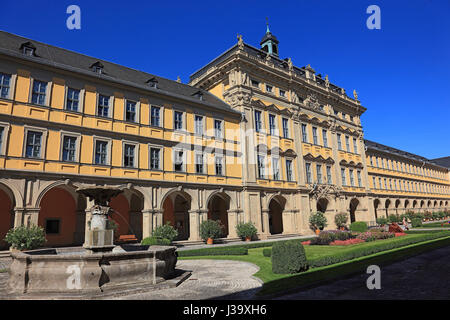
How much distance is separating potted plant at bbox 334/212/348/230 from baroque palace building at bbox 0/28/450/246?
0.84 meters

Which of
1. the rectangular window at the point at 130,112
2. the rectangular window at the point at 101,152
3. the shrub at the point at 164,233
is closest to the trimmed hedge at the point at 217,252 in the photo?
the shrub at the point at 164,233

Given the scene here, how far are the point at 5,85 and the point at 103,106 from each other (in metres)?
5.66

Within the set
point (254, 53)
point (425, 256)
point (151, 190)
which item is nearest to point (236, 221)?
point (151, 190)

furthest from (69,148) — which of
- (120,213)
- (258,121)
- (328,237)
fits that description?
(328,237)

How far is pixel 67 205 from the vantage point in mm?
21984

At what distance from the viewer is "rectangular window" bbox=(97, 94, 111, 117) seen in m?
20.9

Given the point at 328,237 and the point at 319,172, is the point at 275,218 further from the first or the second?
the point at 328,237

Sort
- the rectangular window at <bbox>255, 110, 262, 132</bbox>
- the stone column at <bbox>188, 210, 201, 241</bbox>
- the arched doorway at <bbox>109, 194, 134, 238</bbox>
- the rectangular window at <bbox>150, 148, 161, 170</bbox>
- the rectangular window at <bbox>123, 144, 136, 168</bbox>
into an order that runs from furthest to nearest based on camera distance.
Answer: the rectangular window at <bbox>255, 110, 262, 132</bbox>, the arched doorway at <bbox>109, 194, 134, 238</bbox>, the stone column at <bbox>188, 210, 201, 241</bbox>, the rectangular window at <bbox>150, 148, 161, 170</bbox>, the rectangular window at <bbox>123, 144, 136, 168</bbox>

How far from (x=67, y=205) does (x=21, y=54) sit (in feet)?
34.8

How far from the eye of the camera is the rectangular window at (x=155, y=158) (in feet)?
74.3

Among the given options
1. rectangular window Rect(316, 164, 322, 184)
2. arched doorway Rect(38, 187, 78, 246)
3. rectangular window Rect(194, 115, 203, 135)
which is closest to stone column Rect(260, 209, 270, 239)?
rectangular window Rect(194, 115, 203, 135)

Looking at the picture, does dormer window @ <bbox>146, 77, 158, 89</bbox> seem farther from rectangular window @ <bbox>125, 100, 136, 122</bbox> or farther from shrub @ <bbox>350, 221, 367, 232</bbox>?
shrub @ <bbox>350, 221, 367, 232</bbox>

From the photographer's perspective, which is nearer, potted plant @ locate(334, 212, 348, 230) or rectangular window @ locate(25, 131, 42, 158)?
rectangular window @ locate(25, 131, 42, 158)
